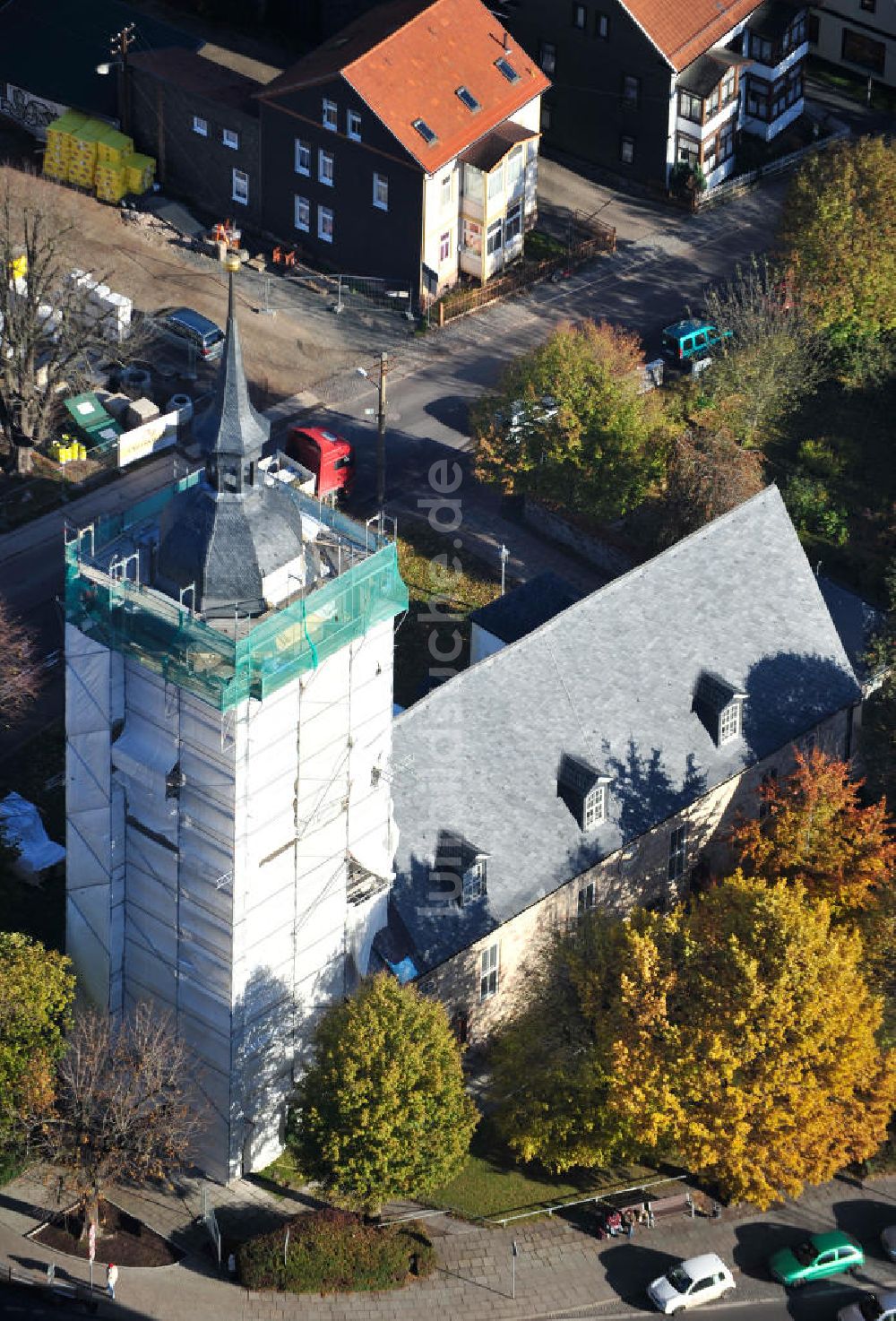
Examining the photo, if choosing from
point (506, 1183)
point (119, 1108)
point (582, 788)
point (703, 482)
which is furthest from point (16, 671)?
point (703, 482)

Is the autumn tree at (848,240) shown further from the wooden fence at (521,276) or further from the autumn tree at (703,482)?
the autumn tree at (703,482)

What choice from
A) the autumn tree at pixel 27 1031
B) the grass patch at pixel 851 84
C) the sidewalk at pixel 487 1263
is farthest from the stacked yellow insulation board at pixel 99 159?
the sidewalk at pixel 487 1263

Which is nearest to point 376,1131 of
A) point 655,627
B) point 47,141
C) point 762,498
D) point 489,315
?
point 655,627

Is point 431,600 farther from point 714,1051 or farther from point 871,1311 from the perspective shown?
point 871,1311

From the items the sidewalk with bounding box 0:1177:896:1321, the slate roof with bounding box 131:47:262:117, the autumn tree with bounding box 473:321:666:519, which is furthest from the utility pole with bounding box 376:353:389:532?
the sidewalk with bounding box 0:1177:896:1321

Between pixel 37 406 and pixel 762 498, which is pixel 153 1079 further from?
pixel 37 406

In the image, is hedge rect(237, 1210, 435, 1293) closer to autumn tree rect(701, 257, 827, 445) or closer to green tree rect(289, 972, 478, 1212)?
green tree rect(289, 972, 478, 1212)
